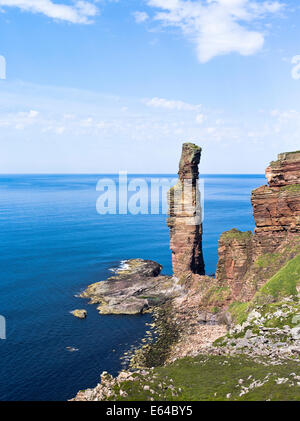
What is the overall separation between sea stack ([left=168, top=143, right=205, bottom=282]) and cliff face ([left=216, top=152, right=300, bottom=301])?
16071 millimetres

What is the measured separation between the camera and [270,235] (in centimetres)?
7138

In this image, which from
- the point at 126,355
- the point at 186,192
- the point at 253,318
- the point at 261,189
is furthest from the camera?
the point at 186,192

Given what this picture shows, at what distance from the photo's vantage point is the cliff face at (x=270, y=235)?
68.1 m

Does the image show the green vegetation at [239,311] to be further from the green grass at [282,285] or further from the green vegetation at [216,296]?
the green vegetation at [216,296]

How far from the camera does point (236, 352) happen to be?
146ft

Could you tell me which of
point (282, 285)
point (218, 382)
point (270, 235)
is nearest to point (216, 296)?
point (270, 235)

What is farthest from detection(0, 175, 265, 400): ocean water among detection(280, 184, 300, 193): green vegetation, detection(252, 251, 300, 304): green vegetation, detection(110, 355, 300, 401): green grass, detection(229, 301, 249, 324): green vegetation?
detection(280, 184, 300, 193): green vegetation

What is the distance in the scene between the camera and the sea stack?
8806 centimetres

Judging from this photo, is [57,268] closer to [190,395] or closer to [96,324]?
[96,324]

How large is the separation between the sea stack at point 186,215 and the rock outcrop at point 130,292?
5.70 m

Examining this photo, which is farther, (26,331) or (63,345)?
(26,331)

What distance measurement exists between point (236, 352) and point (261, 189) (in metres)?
37.5

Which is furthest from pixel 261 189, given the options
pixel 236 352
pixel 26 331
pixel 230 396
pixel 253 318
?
pixel 26 331

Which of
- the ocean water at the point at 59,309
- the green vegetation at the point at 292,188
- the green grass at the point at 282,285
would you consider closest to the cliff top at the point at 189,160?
the green vegetation at the point at 292,188
